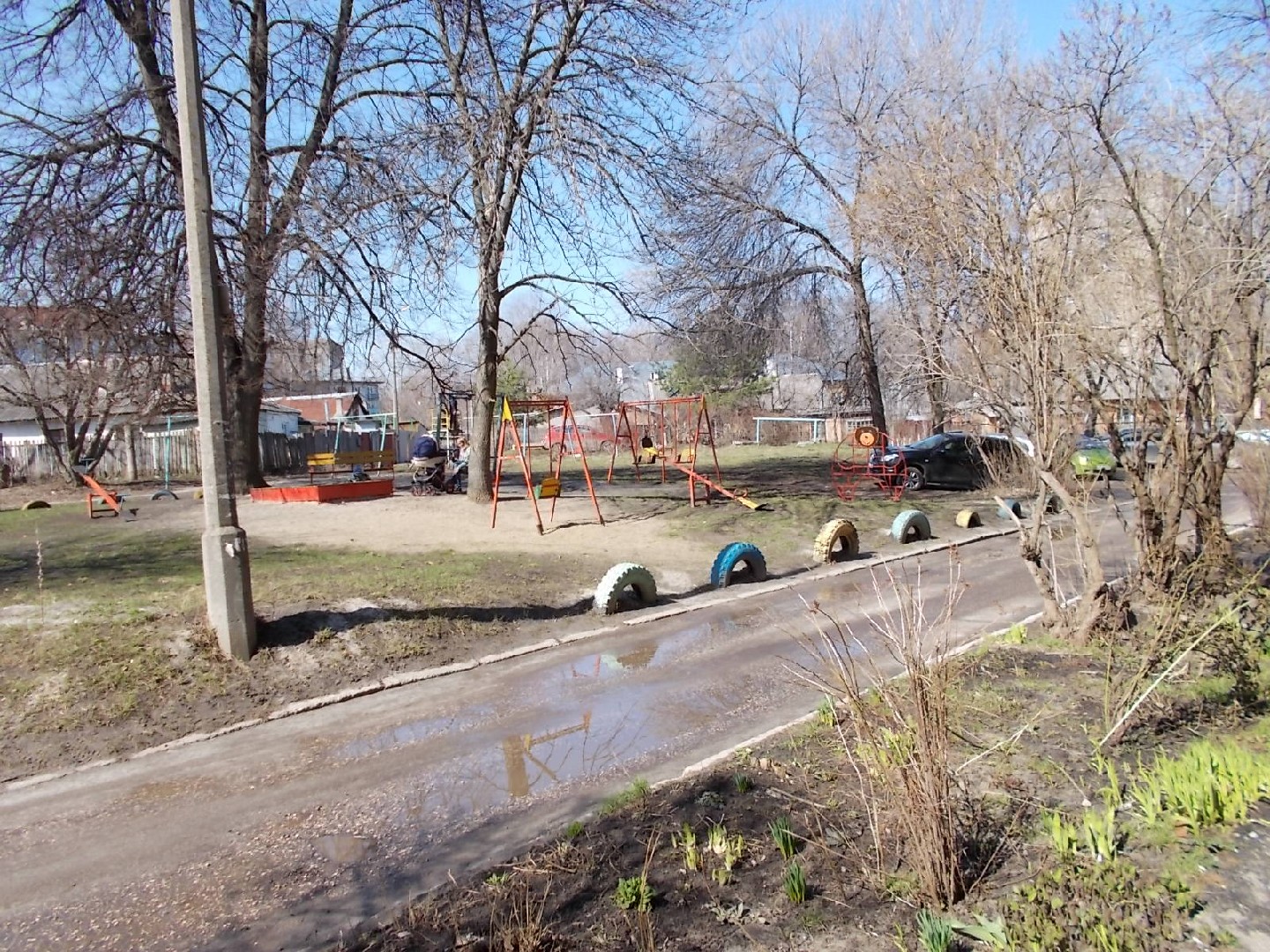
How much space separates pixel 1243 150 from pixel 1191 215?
1213 mm

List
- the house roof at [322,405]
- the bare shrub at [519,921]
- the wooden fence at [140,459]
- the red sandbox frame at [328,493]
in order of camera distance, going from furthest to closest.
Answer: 1. the house roof at [322,405]
2. the wooden fence at [140,459]
3. the red sandbox frame at [328,493]
4. the bare shrub at [519,921]

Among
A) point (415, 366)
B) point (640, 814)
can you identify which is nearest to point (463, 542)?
point (415, 366)

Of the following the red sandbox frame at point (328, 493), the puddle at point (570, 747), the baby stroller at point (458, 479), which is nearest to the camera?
the puddle at point (570, 747)

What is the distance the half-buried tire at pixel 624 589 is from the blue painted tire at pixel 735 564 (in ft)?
4.09

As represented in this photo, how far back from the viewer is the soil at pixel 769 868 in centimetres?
310

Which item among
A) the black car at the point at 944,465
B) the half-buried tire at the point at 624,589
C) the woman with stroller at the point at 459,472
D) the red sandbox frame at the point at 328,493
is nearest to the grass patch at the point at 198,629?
the half-buried tire at the point at 624,589

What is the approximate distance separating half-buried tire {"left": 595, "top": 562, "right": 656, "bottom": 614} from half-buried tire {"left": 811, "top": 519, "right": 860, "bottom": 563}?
137 inches

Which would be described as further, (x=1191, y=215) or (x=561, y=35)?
(x=561, y=35)

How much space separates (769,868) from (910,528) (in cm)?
1144

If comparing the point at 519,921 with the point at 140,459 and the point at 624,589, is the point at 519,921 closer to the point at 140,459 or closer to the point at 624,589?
the point at 624,589

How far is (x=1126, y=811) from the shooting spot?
3678 millimetres

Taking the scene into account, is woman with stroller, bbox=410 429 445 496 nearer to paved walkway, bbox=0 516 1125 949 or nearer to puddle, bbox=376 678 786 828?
paved walkway, bbox=0 516 1125 949

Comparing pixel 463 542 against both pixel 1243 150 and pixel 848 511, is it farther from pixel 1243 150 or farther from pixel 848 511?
pixel 1243 150

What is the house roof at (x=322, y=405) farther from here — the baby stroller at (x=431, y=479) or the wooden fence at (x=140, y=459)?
the baby stroller at (x=431, y=479)
